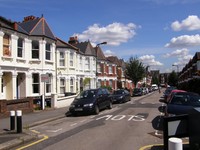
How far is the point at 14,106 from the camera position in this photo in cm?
1731

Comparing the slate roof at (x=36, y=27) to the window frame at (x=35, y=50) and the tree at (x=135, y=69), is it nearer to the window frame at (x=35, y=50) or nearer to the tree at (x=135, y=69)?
the window frame at (x=35, y=50)

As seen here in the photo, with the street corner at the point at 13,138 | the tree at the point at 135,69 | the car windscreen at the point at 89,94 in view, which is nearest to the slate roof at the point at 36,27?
the car windscreen at the point at 89,94

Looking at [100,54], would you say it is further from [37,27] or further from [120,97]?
[37,27]

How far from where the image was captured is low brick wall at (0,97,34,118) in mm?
16203

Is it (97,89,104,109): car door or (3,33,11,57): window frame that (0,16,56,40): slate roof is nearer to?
(3,33,11,57): window frame

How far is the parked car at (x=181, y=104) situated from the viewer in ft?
36.9

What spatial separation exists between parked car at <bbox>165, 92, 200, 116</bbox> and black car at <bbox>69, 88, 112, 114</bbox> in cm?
603

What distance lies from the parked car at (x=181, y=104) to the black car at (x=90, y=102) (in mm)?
6027

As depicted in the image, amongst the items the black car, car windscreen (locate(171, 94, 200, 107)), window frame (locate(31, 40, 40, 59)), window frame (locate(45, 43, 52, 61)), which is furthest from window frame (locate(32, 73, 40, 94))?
car windscreen (locate(171, 94, 200, 107))

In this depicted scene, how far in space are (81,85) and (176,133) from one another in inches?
1161

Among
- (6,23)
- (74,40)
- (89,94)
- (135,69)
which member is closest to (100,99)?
(89,94)

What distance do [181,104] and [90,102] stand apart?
6.84 meters

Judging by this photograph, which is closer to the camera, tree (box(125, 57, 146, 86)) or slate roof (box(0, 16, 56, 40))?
slate roof (box(0, 16, 56, 40))

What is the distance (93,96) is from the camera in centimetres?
1848
